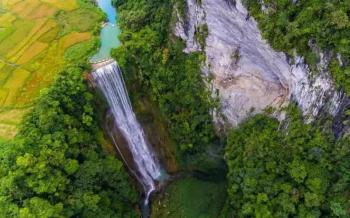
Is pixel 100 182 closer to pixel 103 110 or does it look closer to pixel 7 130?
pixel 103 110

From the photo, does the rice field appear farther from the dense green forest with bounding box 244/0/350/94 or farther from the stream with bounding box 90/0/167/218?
the dense green forest with bounding box 244/0/350/94

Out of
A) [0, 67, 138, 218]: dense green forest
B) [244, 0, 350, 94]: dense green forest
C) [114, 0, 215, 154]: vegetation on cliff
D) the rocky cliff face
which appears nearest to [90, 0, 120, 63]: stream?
[114, 0, 215, 154]: vegetation on cliff

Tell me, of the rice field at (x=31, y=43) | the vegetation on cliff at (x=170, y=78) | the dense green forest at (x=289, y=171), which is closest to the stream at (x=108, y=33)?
the rice field at (x=31, y=43)

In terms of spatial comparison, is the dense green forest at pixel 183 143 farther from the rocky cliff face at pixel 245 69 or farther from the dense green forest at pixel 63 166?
the rocky cliff face at pixel 245 69

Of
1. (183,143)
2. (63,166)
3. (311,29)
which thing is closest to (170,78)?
(183,143)

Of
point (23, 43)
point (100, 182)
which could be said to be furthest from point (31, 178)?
point (23, 43)

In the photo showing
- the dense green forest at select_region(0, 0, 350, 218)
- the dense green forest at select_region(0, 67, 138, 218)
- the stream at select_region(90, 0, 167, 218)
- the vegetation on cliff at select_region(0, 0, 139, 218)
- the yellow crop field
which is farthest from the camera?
the yellow crop field

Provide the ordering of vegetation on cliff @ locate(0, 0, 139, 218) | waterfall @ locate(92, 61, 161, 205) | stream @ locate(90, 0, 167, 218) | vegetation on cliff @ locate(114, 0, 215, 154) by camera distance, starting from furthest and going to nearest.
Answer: vegetation on cliff @ locate(114, 0, 215, 154), stream @ locate(90, 0, 167, 218), waterfall @ locate(92, 61, 161, 205), vegetation on cliff @ locate(0, 0, 139, 218)
